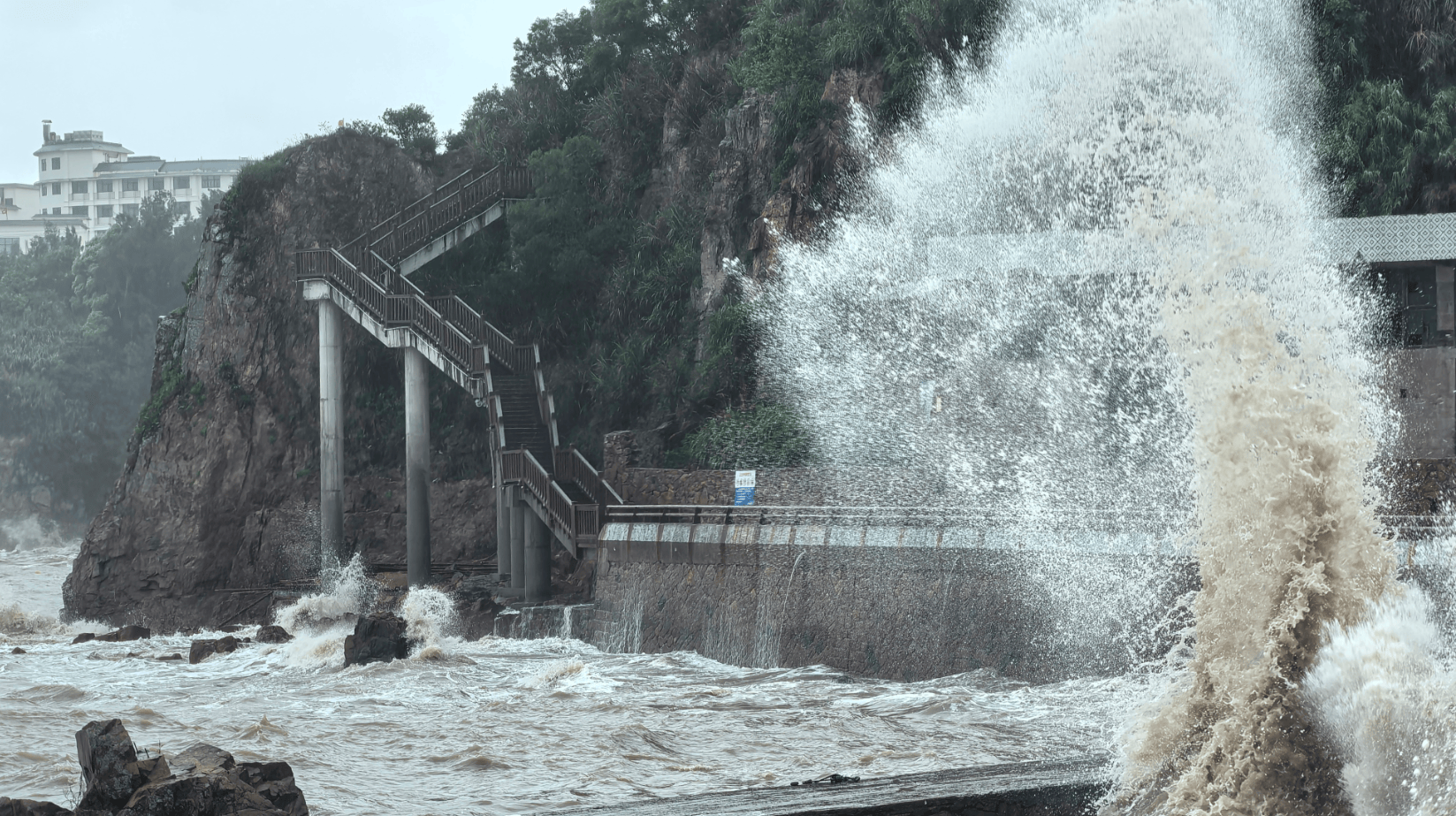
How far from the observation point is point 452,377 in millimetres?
29641

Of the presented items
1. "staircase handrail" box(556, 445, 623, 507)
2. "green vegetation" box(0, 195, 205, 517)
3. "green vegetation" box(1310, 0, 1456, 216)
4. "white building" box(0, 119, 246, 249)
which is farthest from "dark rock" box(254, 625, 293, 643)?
"white building" box(0, 119, 246, 249)

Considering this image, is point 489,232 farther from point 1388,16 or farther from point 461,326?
point 1388,16

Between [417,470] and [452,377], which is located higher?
[452,377]

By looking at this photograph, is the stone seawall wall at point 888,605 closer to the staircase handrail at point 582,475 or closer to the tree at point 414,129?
the staircase handrail at point 582,475

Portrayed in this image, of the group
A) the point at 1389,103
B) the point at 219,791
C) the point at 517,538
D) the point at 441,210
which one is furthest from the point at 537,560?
the point at 1389,103

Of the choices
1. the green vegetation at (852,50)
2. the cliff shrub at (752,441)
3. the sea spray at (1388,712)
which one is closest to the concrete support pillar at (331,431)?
the cliff shrub at (752,441)

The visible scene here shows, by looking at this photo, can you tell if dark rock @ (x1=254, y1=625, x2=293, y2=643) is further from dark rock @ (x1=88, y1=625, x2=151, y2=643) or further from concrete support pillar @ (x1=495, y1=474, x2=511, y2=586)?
concrete support pillar @ (x1=495, y1=474, x2=511, y2=586)

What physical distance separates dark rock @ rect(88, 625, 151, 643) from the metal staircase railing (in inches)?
330

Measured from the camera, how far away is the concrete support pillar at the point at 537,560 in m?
26.0

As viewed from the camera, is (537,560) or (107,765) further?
(537,560)

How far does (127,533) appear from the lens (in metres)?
33.4

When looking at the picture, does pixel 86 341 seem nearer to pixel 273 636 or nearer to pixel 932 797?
pixel 273 636

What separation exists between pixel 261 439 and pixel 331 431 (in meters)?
4.77

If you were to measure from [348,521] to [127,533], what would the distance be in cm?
546
